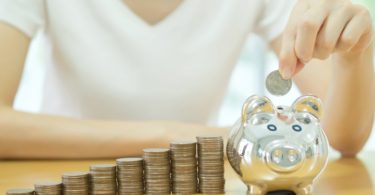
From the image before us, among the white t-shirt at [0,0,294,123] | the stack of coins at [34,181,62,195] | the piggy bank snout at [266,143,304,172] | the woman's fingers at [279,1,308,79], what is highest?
the white t-shirt at [0,0,294,123]

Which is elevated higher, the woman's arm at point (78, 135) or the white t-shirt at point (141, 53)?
the white t-shirt at point (141, 53)

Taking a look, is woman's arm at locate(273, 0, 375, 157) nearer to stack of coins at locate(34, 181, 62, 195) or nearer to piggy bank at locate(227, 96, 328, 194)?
piggy bank at locate(227, 96, 328, 194)

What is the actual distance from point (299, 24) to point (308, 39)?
0.07 ft

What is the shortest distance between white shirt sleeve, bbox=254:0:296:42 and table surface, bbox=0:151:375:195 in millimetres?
380

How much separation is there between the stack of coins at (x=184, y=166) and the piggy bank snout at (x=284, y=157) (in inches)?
4.4

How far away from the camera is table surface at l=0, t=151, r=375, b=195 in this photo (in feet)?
2.77

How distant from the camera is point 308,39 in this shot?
84cm

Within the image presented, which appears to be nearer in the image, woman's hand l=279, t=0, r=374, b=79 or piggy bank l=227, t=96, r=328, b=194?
piggy bank l=227, t=96, r=328, b=194

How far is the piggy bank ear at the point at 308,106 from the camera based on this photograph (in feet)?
2.55

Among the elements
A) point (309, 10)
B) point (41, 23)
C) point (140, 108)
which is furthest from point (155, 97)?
point (309, 10)

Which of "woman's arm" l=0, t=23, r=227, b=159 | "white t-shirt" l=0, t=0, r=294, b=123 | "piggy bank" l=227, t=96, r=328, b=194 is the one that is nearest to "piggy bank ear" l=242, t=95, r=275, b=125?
"piggy bank" l=227, t=96, r=328, b=194

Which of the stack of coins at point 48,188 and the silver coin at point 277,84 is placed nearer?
the stack of coins at point 48,188

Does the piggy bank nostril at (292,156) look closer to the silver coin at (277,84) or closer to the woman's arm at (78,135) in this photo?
the silver coin at (277,84)

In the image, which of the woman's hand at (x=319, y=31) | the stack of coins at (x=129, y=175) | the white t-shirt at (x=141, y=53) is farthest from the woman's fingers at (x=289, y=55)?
the white t-shirt at (x=141, y=53)
